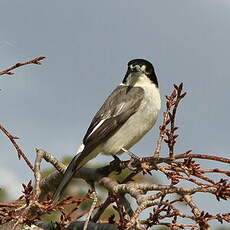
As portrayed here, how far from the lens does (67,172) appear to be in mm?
5070

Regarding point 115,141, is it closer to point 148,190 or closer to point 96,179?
point 96,179

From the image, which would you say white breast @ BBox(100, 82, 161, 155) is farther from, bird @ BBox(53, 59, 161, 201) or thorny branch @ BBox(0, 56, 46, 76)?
thorny branch @ BBox(0, 56, 46, 76)

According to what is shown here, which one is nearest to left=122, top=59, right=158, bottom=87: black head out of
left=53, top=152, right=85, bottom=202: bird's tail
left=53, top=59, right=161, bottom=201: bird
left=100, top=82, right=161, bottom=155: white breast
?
left=53, top=59, right=161, bottom=201: bird

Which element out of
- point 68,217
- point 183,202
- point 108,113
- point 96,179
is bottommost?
point 68,217

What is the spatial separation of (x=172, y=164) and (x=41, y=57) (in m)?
1.39

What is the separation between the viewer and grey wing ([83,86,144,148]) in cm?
614

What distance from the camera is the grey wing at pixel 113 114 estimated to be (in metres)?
6.14

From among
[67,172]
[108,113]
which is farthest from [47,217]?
[67,172]

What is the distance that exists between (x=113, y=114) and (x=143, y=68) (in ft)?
3.36

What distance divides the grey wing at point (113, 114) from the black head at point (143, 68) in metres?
0.34

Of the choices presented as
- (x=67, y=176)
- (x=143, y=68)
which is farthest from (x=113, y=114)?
(x=67, y=176)

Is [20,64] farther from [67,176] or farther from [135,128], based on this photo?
[135,128]

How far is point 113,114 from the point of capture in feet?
21.2

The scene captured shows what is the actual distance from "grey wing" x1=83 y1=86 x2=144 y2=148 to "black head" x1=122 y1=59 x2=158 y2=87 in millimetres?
338
